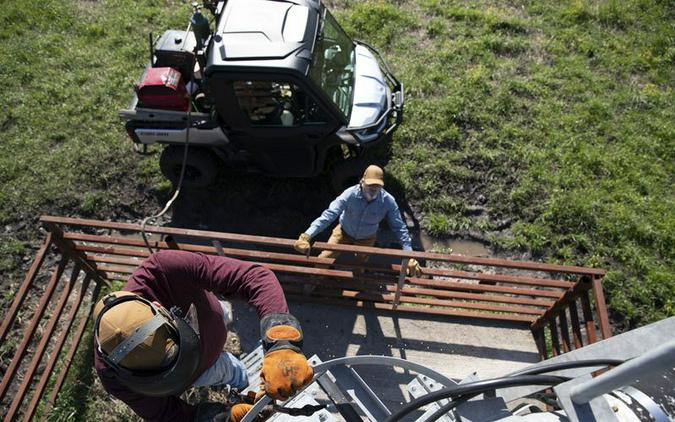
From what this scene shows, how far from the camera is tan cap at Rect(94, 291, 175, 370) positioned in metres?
2.03

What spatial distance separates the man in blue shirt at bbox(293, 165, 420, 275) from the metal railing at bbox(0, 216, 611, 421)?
294 millimetres

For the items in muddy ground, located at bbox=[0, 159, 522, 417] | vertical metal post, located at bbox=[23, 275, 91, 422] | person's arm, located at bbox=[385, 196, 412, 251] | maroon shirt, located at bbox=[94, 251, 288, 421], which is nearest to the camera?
maroon shirt, located at bbox=[94, 251, 288, 421]

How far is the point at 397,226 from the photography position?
13.5ft

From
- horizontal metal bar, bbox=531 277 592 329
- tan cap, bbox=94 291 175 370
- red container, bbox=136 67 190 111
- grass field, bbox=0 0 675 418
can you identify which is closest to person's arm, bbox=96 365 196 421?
tan cap, bbox=94 291 175 370

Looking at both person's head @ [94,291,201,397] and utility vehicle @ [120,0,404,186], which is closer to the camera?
person's head @ [94,291,201,397]

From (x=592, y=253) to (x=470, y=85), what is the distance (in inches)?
109

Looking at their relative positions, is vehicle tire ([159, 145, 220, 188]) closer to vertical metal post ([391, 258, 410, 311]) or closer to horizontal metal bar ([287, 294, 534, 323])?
horizontal metal bar ([287, 294, 534, 323])

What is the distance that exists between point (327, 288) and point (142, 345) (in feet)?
8.69

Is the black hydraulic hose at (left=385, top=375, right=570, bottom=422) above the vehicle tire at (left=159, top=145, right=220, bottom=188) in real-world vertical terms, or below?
above

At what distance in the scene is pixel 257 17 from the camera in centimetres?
442

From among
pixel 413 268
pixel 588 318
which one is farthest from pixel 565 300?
pixel 413 268

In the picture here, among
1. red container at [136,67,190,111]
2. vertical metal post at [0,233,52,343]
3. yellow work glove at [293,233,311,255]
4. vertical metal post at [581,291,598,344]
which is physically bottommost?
vertical metal post at [0,233,52,343]

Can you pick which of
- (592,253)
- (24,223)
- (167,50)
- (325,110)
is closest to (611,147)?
(592,253)

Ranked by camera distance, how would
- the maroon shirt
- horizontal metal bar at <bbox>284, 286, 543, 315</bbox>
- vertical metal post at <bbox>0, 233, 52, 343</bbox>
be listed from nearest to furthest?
the maroon shirt, vertical metal post at <bbox>0, 233, 52, 343</bbox>, horizontal metal bar at <bbox>284, 286, 543, 315</bbox>
